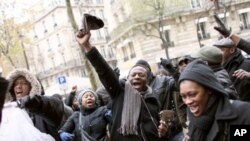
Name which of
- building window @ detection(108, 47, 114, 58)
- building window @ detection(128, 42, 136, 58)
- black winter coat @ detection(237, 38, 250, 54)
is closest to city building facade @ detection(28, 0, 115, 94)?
building window @ detection(108, 47, 114, 58)

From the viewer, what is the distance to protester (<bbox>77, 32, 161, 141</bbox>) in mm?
4129

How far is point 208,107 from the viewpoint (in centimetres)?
277

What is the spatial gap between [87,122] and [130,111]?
1941 mm

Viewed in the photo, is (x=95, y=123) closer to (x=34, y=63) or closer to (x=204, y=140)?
(x=204, y=140)

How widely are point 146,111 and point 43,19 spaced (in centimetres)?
6880

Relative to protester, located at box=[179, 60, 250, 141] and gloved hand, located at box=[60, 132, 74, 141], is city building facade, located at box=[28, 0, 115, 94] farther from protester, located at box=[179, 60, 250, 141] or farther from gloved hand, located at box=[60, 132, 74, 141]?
protester, located at box=[179, 60, 250, 141]

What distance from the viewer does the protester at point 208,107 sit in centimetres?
268

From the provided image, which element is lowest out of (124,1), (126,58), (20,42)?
(126,58)

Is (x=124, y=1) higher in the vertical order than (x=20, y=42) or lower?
higher

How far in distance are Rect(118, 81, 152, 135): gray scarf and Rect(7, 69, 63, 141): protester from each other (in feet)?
2.12

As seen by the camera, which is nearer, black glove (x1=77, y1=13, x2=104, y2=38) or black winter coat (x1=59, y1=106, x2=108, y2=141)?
black glove (x1=77, y1=13, x2=104, y2=38)

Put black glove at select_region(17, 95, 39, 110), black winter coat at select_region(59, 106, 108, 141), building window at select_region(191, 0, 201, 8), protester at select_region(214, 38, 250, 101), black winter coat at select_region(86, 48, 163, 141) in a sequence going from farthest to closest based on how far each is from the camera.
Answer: building window at select_region(191, 0, 201, 8) < black winter coat at select_region(59, 106, 108, 141) < protester at select_region(214, 38, 250, 101) < black winter coat at select_region(86, 48, 163, 141) < black glove at select_region(17, 95, 39, 110)

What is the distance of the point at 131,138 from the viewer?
422cm

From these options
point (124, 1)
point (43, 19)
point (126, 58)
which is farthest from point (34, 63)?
point (124, 1)
